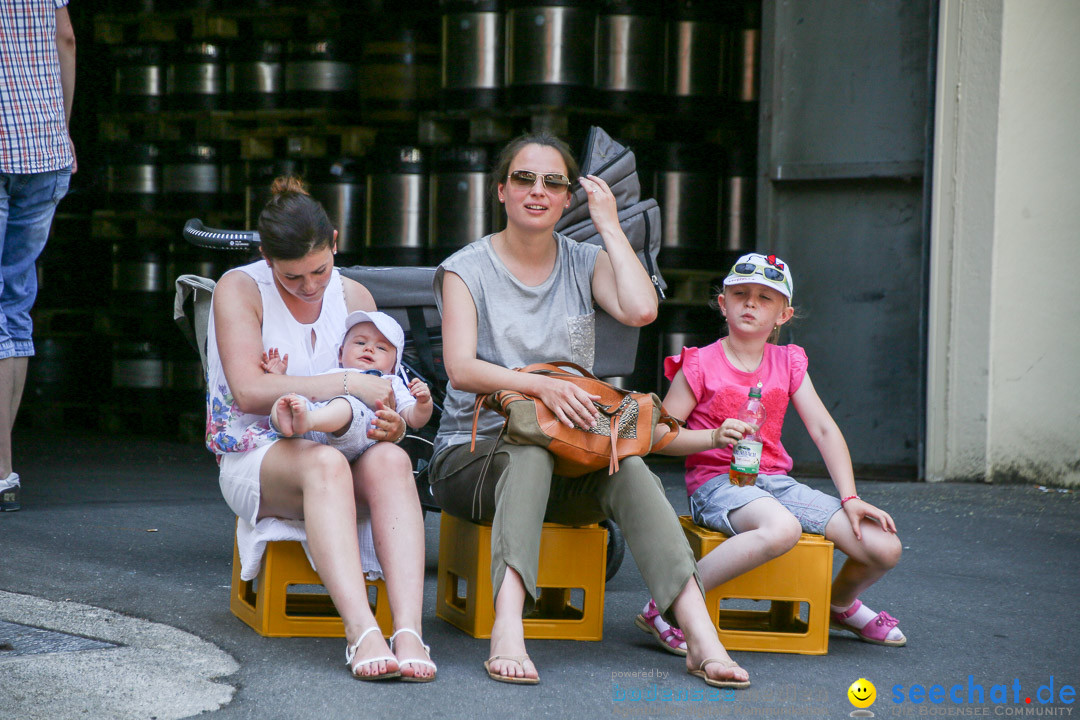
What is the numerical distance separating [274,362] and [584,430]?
846 millimetres

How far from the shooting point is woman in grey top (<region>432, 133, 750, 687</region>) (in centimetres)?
291

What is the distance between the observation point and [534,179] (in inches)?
131

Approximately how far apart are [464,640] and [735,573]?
758 mm

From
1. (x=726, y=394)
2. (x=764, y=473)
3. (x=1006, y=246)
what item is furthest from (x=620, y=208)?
(x=1006, y=246)

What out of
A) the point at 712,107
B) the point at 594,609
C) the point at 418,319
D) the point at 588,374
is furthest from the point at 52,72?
the point at 712,107

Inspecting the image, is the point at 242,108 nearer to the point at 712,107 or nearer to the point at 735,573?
the point at 712,107

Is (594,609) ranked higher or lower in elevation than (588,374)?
lower

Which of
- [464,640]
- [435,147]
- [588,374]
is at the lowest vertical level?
[464,640]

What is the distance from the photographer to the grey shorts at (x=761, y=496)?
3.26m

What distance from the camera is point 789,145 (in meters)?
6.53

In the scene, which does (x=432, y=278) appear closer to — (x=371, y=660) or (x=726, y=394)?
(x=726, y=394)

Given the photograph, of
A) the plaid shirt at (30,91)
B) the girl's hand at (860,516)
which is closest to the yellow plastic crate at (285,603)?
the girl's hand at (860,516)

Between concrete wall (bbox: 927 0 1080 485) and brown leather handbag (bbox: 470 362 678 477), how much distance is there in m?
3.45

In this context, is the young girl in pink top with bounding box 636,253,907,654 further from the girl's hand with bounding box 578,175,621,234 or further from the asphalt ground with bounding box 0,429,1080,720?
the girl's hand with bounding box 578,175,621,234
